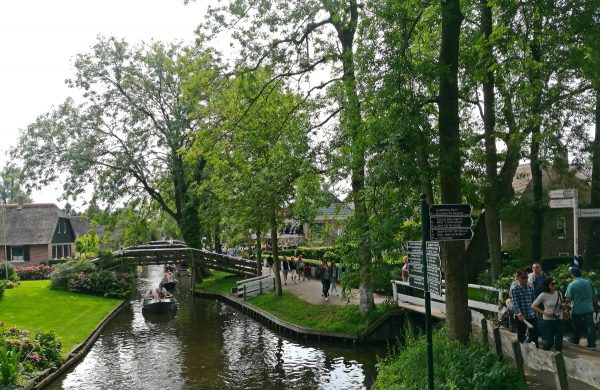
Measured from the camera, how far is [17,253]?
53.4 meters

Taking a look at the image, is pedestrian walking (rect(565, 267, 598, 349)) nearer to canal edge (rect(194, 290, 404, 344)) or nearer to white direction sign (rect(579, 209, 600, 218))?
white direction sign (rect(579, 209, 600, 218))

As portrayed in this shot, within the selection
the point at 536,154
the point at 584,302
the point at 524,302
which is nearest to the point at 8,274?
the point at 536,154

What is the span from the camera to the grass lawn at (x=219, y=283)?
37656 millimetres

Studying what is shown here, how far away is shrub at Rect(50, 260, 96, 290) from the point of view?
32.3m

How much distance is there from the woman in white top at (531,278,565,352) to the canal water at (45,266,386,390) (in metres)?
5.84

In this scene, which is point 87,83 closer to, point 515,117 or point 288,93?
point 288,93

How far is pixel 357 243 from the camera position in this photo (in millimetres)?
14766

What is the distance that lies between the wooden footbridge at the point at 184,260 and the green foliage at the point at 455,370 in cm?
2656

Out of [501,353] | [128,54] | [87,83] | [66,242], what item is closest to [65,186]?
[87,83]

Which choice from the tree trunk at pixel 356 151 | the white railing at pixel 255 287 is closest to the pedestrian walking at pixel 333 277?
the white railing at pixel 255 287

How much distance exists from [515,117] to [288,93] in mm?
8307

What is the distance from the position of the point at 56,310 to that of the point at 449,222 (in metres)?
23.3

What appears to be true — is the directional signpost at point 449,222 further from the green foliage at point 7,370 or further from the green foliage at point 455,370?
the green foliage at point 7,370

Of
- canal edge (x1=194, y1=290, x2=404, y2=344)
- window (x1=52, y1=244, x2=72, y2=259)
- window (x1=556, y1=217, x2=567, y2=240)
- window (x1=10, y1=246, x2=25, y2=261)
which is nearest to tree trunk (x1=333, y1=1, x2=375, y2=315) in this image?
canal edge (x1=194, y1=290, x2=404, y2=344)
